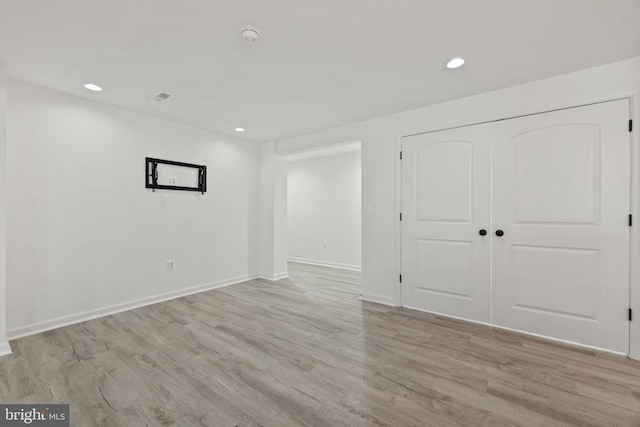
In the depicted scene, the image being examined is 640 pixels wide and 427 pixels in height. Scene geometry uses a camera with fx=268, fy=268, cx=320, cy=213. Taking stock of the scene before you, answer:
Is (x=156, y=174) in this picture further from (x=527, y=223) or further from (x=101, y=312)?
(x=527, y=223)

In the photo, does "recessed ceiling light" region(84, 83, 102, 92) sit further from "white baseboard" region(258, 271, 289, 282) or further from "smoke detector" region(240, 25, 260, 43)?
"white baseboard" region(258, 271, 289, 282)

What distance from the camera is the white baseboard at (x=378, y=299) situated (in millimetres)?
3512

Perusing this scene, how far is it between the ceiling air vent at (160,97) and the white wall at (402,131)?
81.6 inches

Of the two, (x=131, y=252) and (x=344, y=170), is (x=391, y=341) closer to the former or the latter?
(x=131, y=252)

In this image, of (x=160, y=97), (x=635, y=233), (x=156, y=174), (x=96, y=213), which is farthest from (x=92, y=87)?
(x=635, y=233)

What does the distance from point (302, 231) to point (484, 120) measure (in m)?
4.67

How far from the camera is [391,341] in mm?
2521

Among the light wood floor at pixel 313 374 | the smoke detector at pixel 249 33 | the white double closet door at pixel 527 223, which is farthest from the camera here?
the white double closet door at pixel 527 223

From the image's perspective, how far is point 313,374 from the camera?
2.00 metres

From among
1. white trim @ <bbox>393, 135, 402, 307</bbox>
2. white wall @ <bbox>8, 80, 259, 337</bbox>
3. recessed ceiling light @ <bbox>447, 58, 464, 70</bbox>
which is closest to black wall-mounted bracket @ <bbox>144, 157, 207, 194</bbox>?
white wall @ <bbox>8, 80, 259, 337</bbox>

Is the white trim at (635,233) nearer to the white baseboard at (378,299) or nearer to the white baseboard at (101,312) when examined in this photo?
the white baseboard at (378,299)

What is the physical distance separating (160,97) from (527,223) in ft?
13.6

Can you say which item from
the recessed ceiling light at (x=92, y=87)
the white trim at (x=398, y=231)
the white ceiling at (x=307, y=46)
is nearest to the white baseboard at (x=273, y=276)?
the white trim at (x=398, y=231)

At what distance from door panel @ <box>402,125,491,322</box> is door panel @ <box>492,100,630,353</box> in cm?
13
